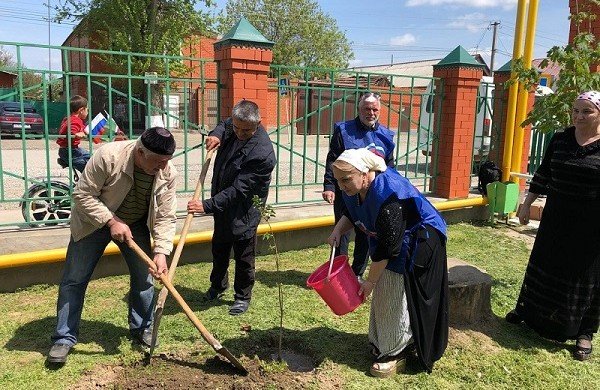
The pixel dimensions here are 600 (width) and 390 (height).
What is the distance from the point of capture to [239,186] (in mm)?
3619

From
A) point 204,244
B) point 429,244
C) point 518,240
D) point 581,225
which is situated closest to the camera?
point 429,244

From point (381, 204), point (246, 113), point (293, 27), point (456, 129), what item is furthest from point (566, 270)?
point (293, 27)

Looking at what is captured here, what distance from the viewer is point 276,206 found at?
603 cm

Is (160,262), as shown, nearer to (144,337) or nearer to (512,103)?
(144,337)

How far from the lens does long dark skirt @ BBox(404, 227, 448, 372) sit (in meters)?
2.97

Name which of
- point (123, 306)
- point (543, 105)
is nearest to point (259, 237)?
point (123, 306)

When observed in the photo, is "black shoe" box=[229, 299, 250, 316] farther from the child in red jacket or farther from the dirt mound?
the child in red jacket

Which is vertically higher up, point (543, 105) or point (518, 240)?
point (543, 105)

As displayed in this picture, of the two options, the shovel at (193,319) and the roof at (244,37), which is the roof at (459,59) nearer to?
the roof at (244,37)

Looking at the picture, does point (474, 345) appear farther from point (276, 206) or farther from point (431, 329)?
point (276, 206)

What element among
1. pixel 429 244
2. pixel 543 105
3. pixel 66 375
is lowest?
pixel 66 375

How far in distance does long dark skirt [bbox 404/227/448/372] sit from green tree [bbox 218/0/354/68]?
36.5 metres

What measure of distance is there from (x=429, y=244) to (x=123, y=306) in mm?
2423

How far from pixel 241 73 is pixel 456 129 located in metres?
3.16
